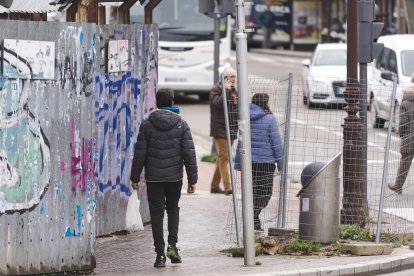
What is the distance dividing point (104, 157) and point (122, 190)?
588 mm

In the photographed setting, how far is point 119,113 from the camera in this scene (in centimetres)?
1355

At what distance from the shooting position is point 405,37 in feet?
89.6

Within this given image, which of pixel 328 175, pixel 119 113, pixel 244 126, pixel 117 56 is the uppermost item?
pixel 117 56

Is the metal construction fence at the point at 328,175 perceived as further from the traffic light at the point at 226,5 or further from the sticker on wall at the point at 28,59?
the sticker on wall at the point at 28,59

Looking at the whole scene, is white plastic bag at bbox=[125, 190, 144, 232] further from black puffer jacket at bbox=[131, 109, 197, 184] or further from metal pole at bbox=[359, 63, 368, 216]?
metal pole at bbox=[359, 63, 368, 216]

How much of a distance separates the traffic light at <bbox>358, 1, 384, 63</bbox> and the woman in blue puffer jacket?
55.3 inches

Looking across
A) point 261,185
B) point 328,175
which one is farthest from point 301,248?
point 261,185

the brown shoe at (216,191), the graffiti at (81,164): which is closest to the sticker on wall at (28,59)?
the graffiti at (81,164)

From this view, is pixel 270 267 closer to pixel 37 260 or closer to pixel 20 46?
pixel 37 260

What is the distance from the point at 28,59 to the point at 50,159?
0.89 m

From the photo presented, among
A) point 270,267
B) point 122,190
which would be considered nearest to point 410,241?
point 270,267

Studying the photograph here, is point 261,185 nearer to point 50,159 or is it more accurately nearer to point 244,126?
point 244,126

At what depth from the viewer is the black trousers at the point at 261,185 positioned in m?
13.5

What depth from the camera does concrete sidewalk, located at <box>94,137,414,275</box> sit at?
36.9 feet
